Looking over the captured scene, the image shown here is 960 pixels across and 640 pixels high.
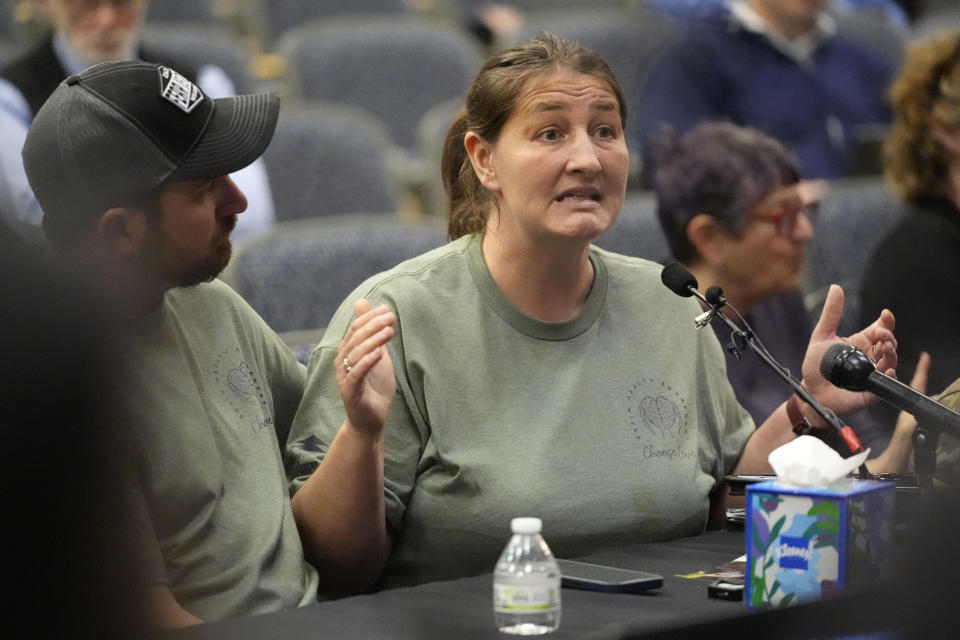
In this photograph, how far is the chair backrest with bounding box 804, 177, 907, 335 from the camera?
3719 mm

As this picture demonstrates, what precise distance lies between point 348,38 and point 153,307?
3.15 metres

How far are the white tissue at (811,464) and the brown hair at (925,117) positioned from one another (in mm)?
1776

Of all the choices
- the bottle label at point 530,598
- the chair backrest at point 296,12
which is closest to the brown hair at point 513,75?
the bottle label at point 530,598

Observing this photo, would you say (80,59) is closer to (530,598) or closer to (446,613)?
(446,613)

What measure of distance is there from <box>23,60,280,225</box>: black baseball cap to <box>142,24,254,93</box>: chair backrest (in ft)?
8.20

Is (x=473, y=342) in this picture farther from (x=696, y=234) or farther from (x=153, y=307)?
(x=696, y=234)

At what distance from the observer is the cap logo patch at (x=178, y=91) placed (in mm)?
1896

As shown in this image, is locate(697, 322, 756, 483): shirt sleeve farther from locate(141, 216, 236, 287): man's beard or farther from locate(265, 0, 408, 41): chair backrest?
locate(265, 0, 408, 41): chair backrest

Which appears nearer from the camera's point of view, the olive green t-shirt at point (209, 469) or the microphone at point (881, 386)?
the microphone at point (881, 386)

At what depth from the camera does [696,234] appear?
2955 millimetres

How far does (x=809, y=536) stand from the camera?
1628mm

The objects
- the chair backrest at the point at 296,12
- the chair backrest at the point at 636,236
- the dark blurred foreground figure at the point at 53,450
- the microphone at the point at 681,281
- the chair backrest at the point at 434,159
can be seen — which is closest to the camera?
the dark blurred foreground figure at the point at 53,450

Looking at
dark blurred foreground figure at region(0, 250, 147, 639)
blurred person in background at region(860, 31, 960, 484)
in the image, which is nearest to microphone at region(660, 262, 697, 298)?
blurred person in background at region(860, 31, 960, 484)

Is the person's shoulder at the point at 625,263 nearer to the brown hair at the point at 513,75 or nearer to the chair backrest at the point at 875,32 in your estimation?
the brown hair at the point at 513,75
